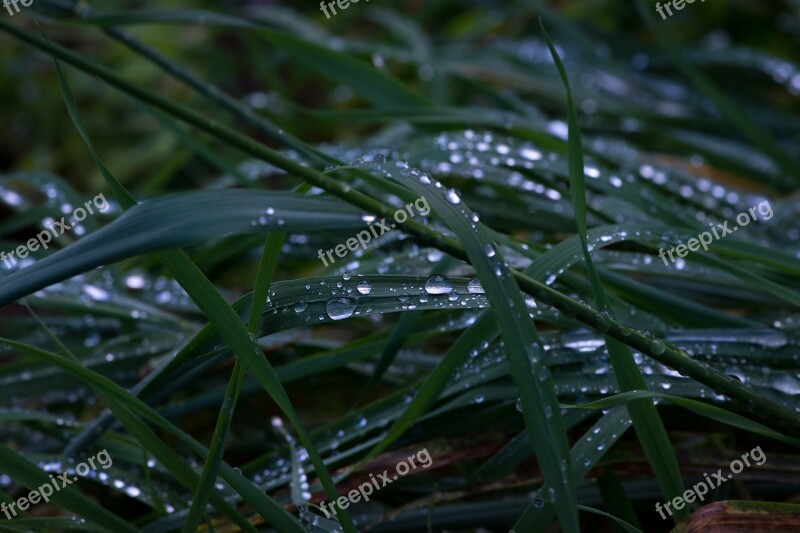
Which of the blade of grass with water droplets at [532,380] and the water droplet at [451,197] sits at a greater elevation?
the water droplet at [451,197]

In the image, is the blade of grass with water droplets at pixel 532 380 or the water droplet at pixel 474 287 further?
the water droplet at pixel 474 287

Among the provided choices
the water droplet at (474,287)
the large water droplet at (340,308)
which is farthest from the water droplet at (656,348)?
the large water droplet at (340,308)

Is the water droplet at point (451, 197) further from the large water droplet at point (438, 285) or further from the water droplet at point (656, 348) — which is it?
the water droplet at point (656, 348)

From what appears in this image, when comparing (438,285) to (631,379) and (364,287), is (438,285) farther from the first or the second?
(631,379)

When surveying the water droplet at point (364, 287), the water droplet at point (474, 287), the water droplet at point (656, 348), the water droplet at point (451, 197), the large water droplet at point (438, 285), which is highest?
the water droplet at point (451, 197)

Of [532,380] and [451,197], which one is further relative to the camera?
[451,197]

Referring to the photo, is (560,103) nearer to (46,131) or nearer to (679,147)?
(679,147)

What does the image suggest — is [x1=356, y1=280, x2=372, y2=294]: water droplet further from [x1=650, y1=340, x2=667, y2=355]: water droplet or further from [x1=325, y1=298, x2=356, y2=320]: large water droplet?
[x1=650, y1=340, x2=667, y2=355]: water droplet

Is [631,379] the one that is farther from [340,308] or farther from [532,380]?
[340,308]

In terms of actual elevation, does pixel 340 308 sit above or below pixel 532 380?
above

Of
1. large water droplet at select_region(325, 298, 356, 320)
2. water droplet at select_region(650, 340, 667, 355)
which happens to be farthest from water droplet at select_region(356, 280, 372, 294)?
water droplet at select_region(650, 340, 667, 355)

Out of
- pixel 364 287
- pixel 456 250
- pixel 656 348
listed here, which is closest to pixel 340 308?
pixel 364 287
